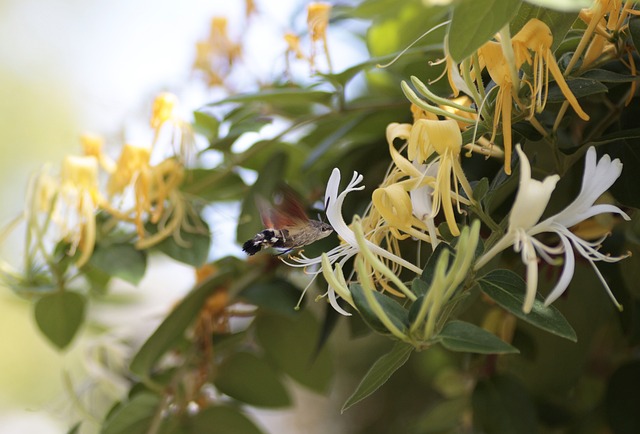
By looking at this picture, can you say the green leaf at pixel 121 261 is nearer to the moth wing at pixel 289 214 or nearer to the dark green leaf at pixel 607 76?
the moth wing at pixel 289 214

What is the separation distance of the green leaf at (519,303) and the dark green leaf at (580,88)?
7cm

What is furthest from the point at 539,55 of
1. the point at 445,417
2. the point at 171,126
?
the point at 445,417

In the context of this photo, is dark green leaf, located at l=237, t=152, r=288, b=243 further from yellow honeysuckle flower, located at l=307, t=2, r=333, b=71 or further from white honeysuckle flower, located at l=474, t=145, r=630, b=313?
white honeysuckle flower, located at l=474, t=145, r=630, b=313

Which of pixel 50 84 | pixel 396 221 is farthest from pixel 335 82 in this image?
pixel 50 84

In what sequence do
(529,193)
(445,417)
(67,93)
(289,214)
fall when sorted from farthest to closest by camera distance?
(67,93) → (445,417) → (289,214) → (529,193)

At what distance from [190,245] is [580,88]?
0.76 ft

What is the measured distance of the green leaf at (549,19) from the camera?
0.26 m

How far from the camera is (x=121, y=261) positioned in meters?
0.42

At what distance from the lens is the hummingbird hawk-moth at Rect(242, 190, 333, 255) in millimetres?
298

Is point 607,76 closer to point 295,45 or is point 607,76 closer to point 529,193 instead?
point 529,193

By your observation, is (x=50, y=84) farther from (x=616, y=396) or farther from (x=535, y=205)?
(x=535, y=205)

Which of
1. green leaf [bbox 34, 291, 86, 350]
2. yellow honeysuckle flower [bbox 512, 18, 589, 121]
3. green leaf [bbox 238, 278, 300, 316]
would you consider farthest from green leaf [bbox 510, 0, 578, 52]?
green leaf [bbox 34, 291, 86, 350]

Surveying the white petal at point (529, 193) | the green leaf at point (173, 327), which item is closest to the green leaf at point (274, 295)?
the green leaf at point (173, 327)

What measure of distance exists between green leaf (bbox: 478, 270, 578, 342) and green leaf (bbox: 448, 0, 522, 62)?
71 mm
